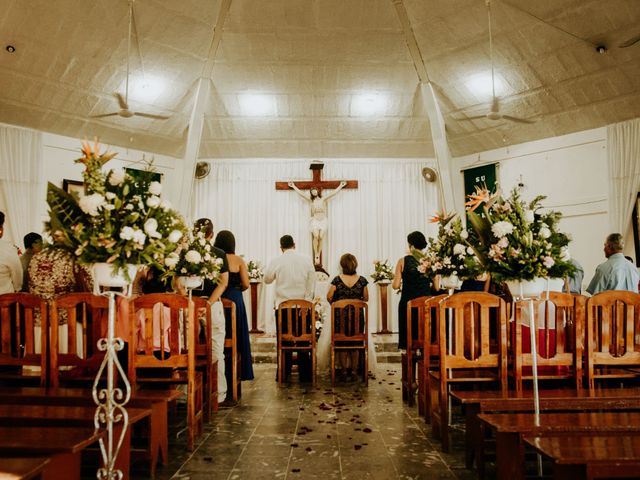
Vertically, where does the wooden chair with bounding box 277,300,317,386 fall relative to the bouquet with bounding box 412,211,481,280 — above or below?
below

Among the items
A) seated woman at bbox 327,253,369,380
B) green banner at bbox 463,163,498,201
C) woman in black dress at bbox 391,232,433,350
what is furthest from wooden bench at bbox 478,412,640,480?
green banner at bbox 463,163,498,201

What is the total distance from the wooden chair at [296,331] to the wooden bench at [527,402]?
2872 millimetres

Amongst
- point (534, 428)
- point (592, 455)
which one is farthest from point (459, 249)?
point (592, 455)

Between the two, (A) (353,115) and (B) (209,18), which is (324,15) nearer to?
(B) (209,18)

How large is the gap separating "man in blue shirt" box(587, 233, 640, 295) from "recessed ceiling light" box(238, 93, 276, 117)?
6692mm

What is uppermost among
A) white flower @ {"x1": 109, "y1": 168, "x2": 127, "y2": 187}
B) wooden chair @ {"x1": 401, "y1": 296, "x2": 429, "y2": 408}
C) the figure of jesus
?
the figure of jesus

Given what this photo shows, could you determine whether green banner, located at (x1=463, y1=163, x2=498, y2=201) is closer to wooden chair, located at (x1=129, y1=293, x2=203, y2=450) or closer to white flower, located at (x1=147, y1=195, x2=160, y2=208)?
wooden chair, located at (x1=129, y1=293, x2=203, y2=450)

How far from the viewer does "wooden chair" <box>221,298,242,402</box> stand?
4.94 meters

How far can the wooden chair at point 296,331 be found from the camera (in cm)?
589

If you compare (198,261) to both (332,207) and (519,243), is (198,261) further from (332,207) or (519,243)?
(332,207)

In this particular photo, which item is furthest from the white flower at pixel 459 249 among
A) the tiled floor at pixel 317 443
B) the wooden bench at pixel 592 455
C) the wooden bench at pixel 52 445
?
the wooden bench at pixel 52 445

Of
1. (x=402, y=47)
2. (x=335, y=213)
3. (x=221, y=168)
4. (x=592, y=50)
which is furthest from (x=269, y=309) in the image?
(x=592, y=50)

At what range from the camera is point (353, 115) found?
34.9 feet

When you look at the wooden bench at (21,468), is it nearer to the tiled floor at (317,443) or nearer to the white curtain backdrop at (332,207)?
the tiled floor at (317,443)
